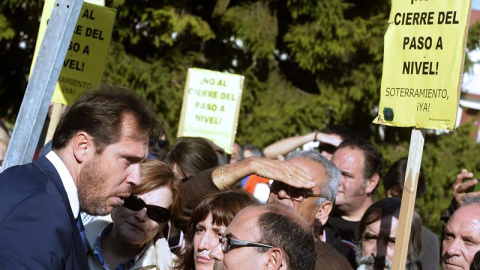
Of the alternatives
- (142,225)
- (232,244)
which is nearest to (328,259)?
(142,225)

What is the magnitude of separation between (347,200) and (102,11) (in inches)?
88.6

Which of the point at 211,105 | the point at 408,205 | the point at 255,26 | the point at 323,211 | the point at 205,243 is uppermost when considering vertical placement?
the point at 255,26

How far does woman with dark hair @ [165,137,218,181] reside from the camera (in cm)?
655

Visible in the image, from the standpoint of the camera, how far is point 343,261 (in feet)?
14.9

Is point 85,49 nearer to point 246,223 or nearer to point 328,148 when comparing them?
point 328,148

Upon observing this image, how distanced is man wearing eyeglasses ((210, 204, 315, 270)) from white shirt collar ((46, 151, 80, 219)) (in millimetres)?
575

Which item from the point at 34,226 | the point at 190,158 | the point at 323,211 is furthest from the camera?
the point at 190,158

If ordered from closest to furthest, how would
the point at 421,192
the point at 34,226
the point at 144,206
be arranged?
the point at 34,226 → the point at 144,206 → the point at 421,192

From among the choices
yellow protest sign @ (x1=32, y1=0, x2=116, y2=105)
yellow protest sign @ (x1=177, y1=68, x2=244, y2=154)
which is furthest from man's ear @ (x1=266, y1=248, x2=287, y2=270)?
yellow protest sign @ (x1=177, y1=68, x2=244, y2=154)

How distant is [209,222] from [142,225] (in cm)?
36

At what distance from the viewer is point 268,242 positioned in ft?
10.7

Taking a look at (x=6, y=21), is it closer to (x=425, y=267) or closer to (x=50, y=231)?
(x=425, y=267)

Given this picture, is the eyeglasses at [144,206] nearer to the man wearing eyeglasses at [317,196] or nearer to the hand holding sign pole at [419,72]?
the man wearing eyeglasses at [317,196]

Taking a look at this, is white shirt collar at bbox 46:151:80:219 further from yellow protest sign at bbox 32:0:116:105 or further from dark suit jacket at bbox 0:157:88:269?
yellow protest sign at bbox 32:0:116:105
